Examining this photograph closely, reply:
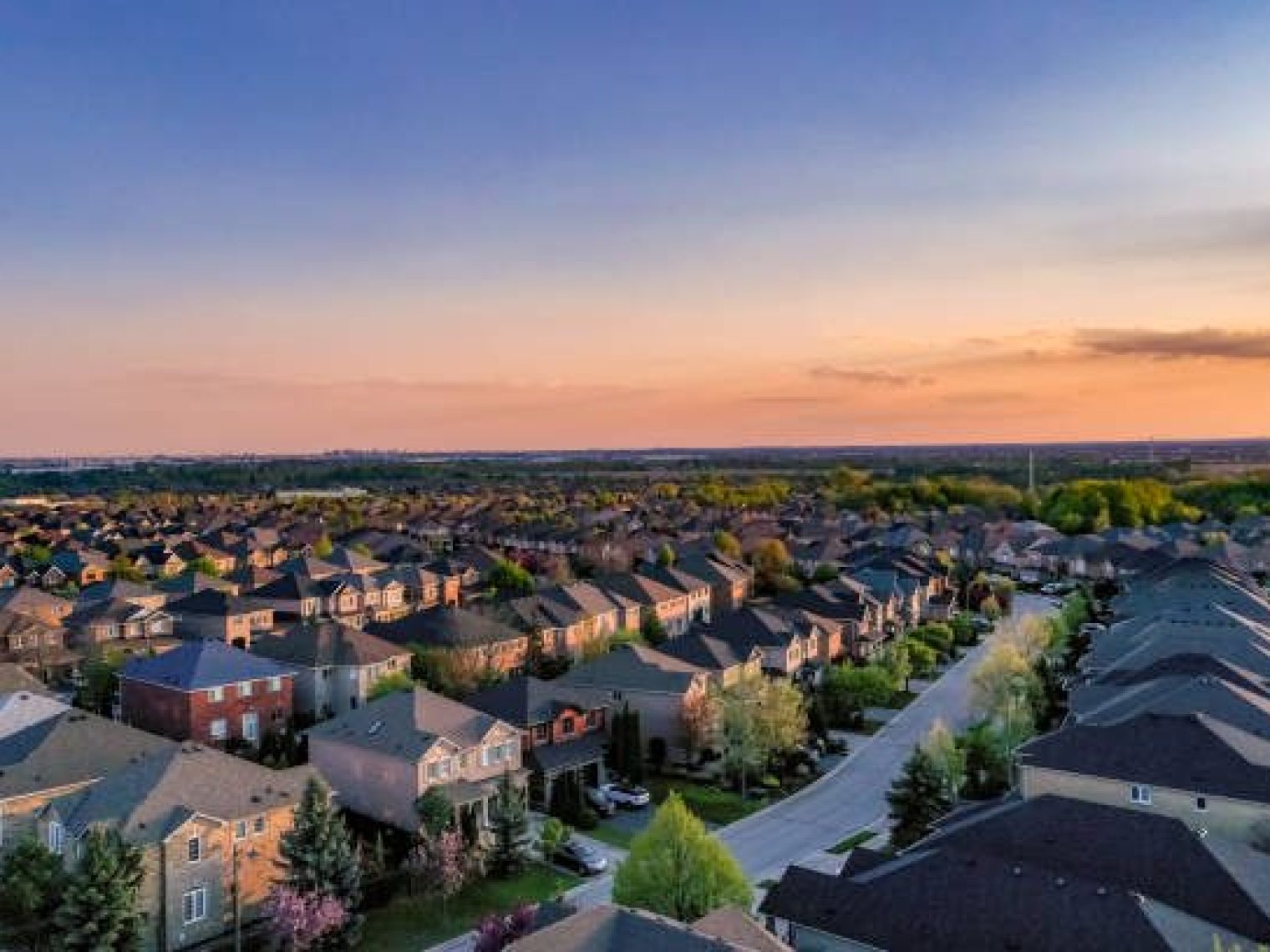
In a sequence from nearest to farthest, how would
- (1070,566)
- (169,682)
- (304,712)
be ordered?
1. (169,682)
2. (304,712)
3. (1070,566)

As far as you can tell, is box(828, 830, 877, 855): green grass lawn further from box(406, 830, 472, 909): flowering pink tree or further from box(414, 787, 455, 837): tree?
box(414, 787, 455, 837): tree

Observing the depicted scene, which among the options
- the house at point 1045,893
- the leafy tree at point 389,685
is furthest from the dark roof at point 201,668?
the house at point 1045,893

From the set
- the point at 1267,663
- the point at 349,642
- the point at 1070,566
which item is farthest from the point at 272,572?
the point at 1070,566

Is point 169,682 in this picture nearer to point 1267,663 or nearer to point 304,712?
point 304,712

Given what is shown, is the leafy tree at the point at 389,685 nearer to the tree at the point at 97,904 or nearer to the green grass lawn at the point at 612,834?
the green grass lawn at the point at 612,834

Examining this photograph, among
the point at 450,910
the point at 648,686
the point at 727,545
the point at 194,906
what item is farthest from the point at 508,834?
the point at 727,545
